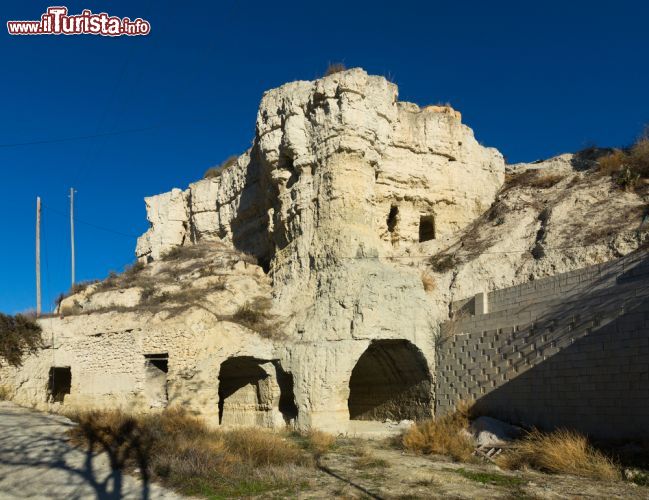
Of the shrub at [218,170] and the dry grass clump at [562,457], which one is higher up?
the shrub at [218,170]

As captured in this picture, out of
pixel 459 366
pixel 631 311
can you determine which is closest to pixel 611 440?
pixel 631 311

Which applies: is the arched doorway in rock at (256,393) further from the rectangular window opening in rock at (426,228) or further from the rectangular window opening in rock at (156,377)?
the rectangular window opening in rock at (426,228)

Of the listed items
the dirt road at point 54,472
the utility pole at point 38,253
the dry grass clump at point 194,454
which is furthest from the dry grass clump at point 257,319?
the utility pole at point 38,253

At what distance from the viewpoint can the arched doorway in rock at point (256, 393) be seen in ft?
56.0

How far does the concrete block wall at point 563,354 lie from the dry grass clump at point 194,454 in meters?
4.92

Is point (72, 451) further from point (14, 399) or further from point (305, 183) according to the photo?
point (305, 183)

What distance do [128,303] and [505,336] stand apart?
11.8 meters

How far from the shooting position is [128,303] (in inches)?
766

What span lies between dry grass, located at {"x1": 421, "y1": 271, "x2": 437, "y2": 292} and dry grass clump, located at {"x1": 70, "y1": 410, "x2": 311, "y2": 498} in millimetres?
7538

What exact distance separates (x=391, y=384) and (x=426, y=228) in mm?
7356

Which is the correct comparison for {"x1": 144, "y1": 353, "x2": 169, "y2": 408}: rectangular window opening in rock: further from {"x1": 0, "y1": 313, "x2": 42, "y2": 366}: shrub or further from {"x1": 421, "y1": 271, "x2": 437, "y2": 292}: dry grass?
{"x1": 421, "y1": 271, "x2": 437, "y2": 292}: dry grass

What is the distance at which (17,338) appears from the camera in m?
17.6

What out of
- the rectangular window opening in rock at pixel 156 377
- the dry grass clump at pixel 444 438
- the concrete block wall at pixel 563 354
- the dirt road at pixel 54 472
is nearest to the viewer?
the dirt road at pixel 54 472

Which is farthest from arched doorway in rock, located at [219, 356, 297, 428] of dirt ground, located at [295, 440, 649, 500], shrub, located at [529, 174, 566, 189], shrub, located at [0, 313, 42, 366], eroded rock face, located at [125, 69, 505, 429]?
shrub, located at [529, 174, 566, 189]
